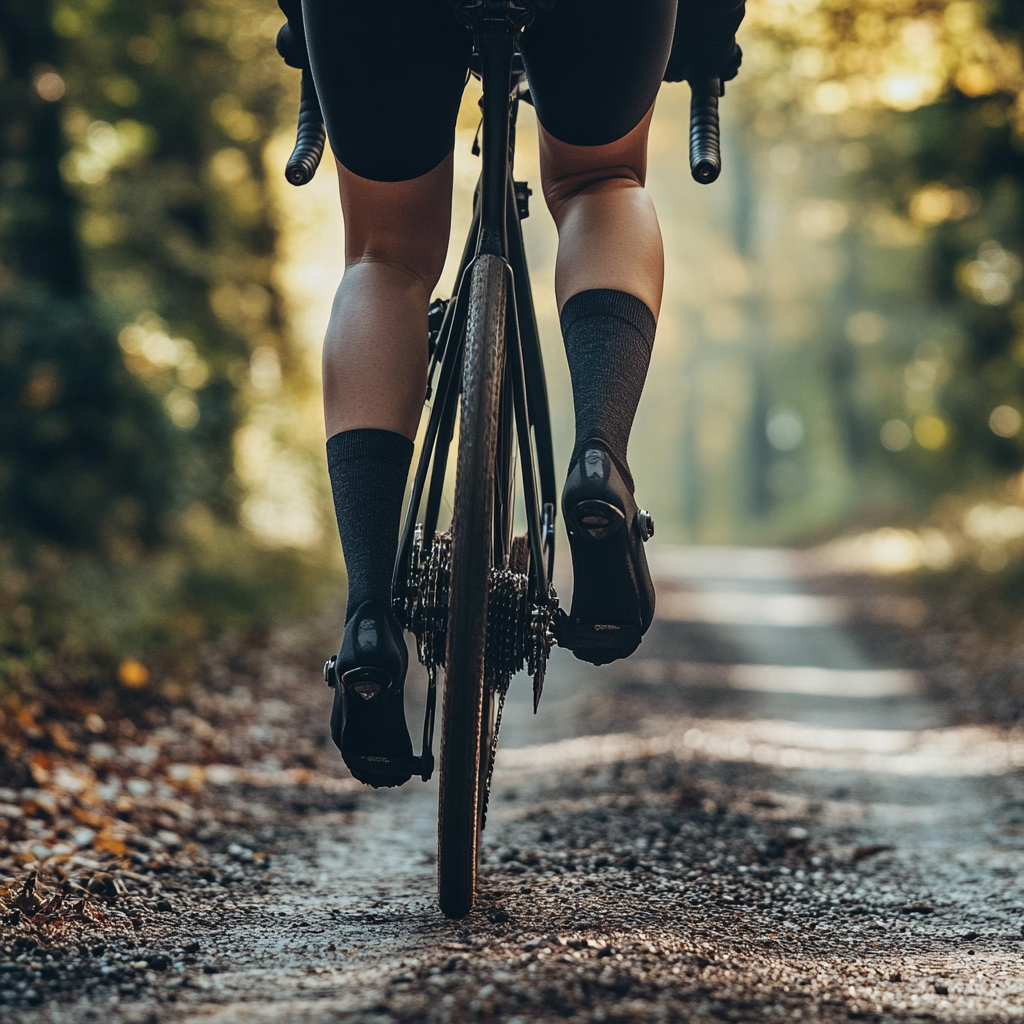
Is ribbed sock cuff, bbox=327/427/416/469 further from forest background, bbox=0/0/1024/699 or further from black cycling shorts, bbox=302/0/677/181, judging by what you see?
black cycling shorts, bbox=302/0/677/181

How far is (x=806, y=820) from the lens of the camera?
141 inches

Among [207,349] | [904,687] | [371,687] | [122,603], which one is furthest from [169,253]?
[371,687]

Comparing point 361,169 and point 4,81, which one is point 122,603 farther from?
point 361,169

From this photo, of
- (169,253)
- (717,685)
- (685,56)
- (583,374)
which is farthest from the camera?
(169,253)

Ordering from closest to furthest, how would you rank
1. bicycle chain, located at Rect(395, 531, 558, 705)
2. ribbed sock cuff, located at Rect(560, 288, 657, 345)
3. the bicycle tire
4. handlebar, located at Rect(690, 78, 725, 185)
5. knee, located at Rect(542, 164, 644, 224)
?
1. the bicycle tire
2. bicycle chain, located at Rect(395, 531, 558, 705)
3. ribbed sock cuff, located at Rect(560, 288, 657, 345)
4. knee, located at Rect(542, 164, 644, 224)
5. handlebar, located at Rect(690, 78, 725, 185)

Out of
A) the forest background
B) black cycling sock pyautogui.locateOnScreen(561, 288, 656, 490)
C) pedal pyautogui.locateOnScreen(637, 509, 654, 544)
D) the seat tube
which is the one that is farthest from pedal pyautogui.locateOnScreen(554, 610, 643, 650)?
the seat tube

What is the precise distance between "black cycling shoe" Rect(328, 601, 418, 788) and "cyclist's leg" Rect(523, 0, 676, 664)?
35 centimetres

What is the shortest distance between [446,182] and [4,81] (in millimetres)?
6869

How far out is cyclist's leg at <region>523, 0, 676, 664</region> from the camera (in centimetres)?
196

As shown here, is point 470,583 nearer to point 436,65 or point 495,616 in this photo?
point 495,616

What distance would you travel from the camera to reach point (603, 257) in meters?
2.16

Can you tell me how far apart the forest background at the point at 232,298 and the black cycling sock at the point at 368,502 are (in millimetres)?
414

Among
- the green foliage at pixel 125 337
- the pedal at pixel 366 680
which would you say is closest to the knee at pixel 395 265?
the pedal at pixel 366 680

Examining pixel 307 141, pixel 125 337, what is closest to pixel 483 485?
pixel 307 141
